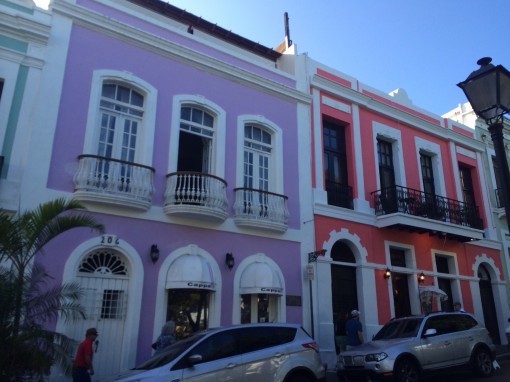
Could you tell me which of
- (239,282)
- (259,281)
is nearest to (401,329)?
(259,281)

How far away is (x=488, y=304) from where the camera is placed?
62.8 feet

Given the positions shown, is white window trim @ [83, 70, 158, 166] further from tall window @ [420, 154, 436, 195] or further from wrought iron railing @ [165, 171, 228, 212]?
tall window @ [420, 154, 436, 195]

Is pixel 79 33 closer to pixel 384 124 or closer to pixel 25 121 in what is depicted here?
pixel 25 121

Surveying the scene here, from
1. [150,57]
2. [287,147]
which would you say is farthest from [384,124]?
[150,57]

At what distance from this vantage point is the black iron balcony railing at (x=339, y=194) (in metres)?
15.8

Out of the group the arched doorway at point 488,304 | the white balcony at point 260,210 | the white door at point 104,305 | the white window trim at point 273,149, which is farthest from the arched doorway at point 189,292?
the arched doorway at point 488,304

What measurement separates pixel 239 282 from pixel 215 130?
14.6ft

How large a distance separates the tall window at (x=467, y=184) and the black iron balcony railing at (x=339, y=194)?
7189 millimetres

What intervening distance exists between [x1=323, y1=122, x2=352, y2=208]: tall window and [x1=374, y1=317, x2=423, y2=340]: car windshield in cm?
509

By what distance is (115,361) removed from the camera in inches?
412

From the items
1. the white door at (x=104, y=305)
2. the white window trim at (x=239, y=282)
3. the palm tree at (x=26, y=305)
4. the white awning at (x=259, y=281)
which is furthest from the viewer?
the white awning at (x=259, y=281)

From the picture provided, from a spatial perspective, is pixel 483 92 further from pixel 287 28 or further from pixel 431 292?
pixel 287 28

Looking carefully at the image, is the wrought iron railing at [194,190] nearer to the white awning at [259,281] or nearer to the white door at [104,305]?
the white awning at [259,281]

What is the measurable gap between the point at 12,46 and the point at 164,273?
6511 mm
